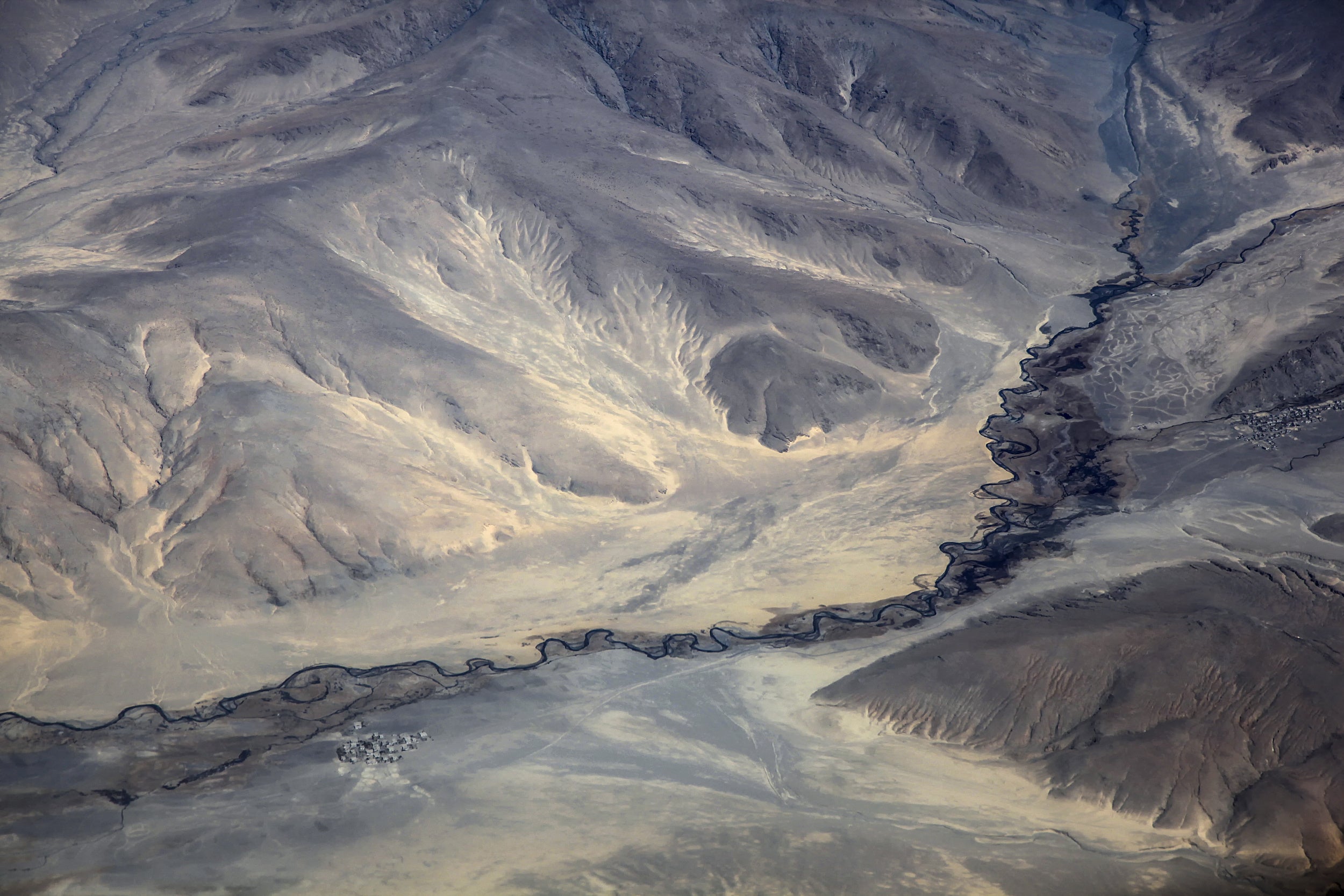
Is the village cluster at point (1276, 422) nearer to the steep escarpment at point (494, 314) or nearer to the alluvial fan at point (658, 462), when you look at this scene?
the alluvial fan at point (658, 462)

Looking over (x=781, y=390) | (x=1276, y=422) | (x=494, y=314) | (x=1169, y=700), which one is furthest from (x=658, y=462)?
(x=1276, y=422)

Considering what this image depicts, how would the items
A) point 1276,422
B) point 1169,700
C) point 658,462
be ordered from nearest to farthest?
point 1169,700
point 1276,422
point 658,462

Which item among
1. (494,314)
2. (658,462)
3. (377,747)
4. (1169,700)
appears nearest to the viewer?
(1169,700)

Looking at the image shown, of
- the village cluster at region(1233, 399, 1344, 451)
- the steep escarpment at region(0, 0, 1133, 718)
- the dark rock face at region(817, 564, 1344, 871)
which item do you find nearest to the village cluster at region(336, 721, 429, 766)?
the steep escarpment at region(0, 0, 1133, 718)

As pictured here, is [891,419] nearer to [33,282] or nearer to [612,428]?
[612,428]

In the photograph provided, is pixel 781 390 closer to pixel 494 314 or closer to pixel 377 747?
pixel 494 314

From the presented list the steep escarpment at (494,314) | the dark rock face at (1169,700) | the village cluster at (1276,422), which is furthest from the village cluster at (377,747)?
the village cluster at (1276,422)

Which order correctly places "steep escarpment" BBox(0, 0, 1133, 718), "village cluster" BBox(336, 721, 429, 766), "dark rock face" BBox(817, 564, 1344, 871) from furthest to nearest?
"steep escarpment" BBox(0, 0, 1133, 718) < "village cluster" BBox(336, 721, 429, 766) < "dark rock face" BBox(817, 564, 1344, 871)

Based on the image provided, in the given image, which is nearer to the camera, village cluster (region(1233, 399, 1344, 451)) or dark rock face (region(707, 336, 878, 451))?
village cluster (region(1233, 399, 1344, 451))

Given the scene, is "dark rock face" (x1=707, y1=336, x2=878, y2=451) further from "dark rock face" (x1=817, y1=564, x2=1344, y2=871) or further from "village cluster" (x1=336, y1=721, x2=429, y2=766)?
"village cluster" (x1=336, y1=721, x2=429, y2=766)

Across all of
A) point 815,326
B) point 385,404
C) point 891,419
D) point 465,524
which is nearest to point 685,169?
point 815,326
